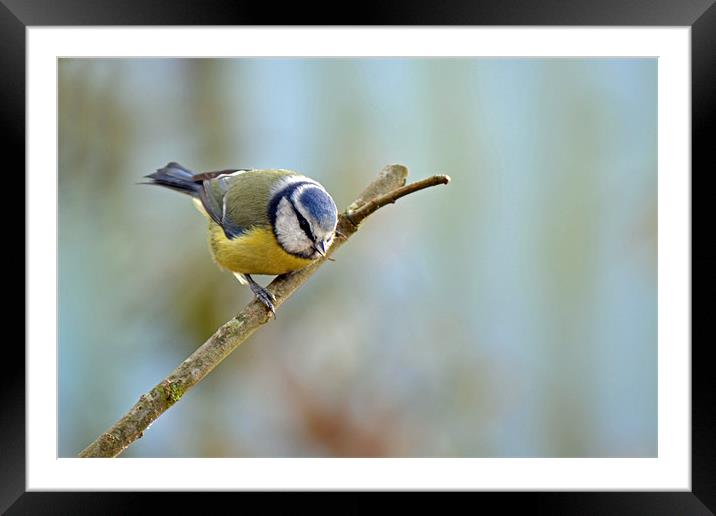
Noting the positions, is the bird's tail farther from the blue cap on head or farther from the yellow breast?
the blue cap on head

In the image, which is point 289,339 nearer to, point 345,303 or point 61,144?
point 345,303

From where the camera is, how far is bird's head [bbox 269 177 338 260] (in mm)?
1764

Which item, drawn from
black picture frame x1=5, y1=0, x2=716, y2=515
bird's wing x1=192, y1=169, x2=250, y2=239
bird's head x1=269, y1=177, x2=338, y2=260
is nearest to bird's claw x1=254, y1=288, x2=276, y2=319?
bird's head x1=269, y1=177, x2=338, y2=260

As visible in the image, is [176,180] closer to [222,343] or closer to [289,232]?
[289,232]

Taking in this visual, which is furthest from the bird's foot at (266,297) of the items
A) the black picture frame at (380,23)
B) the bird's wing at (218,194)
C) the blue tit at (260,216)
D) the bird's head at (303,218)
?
the black picture frame at (380,23)

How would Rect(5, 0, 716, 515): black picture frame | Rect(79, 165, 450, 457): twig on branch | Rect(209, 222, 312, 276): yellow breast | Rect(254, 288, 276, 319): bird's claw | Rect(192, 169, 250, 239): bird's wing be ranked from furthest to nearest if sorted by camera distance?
Rect(192, 169, 250, 239): bird's wing → Rect(209, 222, 312, 276): yellow breast → Rect(254, 288, 276, 319): bird's claw → Rect(5, 0, 716, 515): black picture frame → Rect(79, 165, 450, 457): twig on branch

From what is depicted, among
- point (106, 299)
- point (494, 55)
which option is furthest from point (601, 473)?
point (106, 299)

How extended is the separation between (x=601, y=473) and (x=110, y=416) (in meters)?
Answer: 1.34

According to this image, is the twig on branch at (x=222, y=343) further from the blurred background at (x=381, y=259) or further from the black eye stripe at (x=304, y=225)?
the blurred background at (x=381, y=259)

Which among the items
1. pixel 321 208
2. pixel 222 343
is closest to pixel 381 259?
pixel 321 208

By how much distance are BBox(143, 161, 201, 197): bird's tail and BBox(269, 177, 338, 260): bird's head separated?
1.16 ft

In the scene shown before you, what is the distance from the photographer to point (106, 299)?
2.30 meters

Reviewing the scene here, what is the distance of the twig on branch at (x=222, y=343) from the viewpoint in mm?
1417

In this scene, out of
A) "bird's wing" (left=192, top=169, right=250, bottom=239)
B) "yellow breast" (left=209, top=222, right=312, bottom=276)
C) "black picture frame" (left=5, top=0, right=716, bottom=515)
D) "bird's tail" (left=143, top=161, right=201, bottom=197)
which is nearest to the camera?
"black picture frame" (left=5, top=0, right=716, bottom=515)
